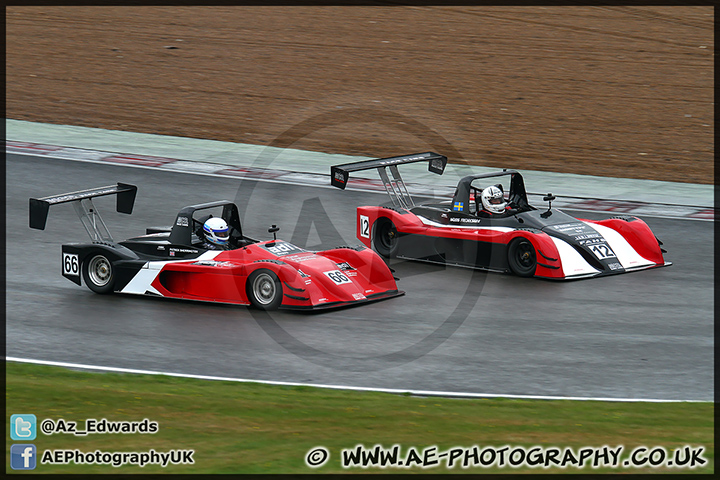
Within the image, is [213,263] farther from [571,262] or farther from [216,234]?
[571,262]

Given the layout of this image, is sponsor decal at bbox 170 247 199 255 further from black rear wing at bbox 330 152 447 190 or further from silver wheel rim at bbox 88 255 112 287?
black rear wing at bbox 330 152 447 190

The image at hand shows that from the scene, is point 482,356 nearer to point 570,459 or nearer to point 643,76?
point 570,459

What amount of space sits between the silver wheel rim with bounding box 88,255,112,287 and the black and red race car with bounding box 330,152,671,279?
4285 millimetres

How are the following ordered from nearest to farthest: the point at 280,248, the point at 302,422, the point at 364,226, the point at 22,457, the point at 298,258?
the point at 22,457, the point at 302,422, the point at 298,258, the point at 280,248, the point at 364,226

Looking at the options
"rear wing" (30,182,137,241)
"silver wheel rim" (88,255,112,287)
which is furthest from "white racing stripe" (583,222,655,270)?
"silver wheel rim" (88,255,112,287)

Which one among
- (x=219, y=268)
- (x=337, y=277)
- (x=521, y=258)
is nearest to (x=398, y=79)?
(x=521, y=258)

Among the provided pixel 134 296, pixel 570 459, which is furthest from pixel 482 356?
pixel 134 296

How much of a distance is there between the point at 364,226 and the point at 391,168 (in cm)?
124

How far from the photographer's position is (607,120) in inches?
1218

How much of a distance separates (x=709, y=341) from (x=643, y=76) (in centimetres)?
2025

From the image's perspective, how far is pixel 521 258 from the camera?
18.7 m

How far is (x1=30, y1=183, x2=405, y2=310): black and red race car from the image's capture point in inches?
629

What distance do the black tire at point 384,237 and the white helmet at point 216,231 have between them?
419 centimetres

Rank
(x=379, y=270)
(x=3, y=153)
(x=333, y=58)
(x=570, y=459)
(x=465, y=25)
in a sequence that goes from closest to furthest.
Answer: (x=570, y=459) < (x=379, y=270) < (x=3, y=153) < (x=333, y=58) < (x=465, y=25)
